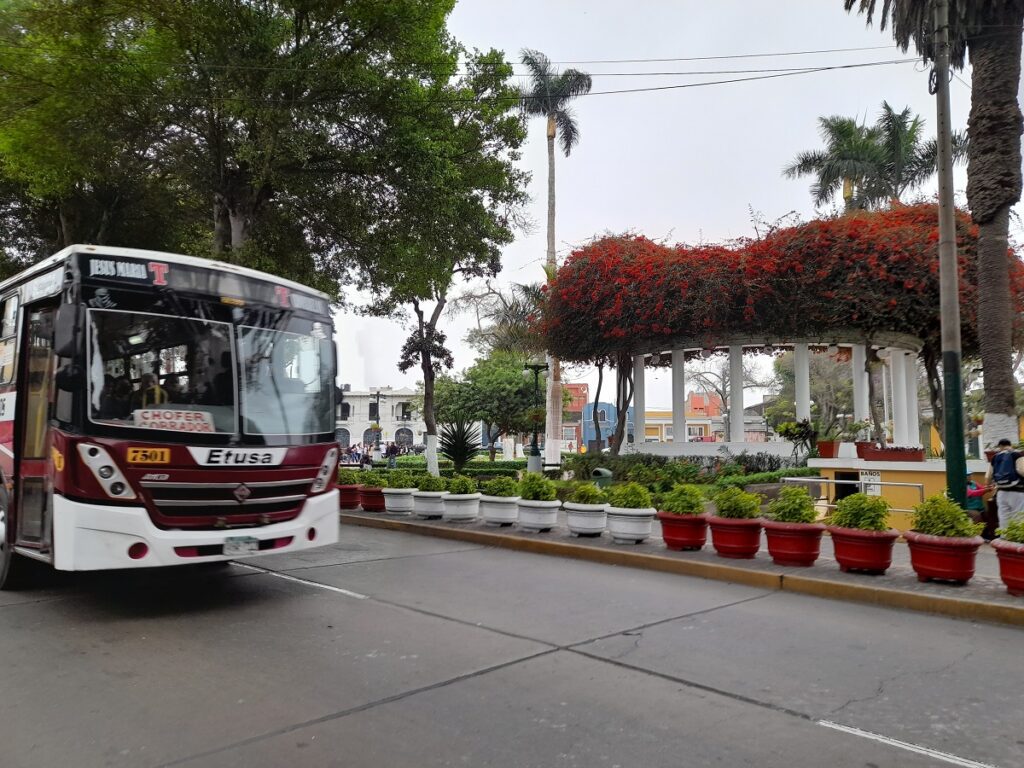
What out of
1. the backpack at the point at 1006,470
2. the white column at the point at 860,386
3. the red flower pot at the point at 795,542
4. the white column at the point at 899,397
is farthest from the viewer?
the white column at the point at 860,386

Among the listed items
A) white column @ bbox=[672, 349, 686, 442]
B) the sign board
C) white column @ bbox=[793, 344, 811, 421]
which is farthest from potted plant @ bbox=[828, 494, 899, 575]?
white column @ bbox=[672, 349, 686, 442]

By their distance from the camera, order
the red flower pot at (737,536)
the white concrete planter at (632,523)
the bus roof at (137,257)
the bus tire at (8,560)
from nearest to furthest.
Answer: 1. the bus roof at (137,257)
2. the bus tire at (8,560)
3. the red flower pot at (737,536)
4. the white concrete planter at (632,523)

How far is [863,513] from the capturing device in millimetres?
8500

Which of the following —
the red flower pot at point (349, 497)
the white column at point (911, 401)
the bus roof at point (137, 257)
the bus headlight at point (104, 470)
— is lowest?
the red flower pot at point (349, 497)

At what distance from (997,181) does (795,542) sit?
8.66 m

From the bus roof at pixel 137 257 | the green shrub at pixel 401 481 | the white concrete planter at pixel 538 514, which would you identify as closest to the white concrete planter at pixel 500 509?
the white concrete planter at pixel 538 514

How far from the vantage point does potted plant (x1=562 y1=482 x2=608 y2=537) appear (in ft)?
36.8

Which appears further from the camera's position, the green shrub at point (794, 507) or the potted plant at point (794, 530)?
the green shrub at point (794, 507)

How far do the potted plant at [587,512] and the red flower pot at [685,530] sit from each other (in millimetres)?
1232

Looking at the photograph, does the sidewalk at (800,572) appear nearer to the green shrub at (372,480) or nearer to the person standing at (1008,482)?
the person standing at (1008,482)

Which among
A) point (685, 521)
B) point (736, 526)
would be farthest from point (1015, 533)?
point (685, 521)

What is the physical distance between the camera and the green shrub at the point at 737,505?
951cm

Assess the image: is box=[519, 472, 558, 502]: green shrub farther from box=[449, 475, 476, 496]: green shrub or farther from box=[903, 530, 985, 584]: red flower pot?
box=[903, 530, 985, 584]: red flower pot

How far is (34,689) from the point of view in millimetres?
4883
